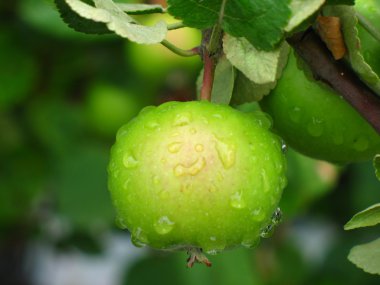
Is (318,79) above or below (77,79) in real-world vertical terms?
above

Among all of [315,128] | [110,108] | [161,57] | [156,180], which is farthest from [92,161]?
[156,180]

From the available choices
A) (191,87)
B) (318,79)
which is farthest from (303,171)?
(318,79)

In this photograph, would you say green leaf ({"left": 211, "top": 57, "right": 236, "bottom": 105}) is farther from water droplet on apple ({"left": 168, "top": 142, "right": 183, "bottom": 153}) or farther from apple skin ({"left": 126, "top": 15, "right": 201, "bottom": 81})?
apple skin ({"left": 126, "top": 15, "right": 201, "bottom": 81})

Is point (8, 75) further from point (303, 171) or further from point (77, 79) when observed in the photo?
point (303, 171)

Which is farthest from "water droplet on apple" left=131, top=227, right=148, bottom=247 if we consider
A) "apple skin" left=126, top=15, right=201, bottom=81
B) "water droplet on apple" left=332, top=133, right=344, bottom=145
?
"apple skin" left=126, top=15, right=201, bottom=81

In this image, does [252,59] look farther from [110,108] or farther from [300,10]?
[110,108]

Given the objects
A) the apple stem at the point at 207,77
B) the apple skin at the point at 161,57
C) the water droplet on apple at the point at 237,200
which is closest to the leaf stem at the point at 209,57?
the apple stem at the point at 207,77
